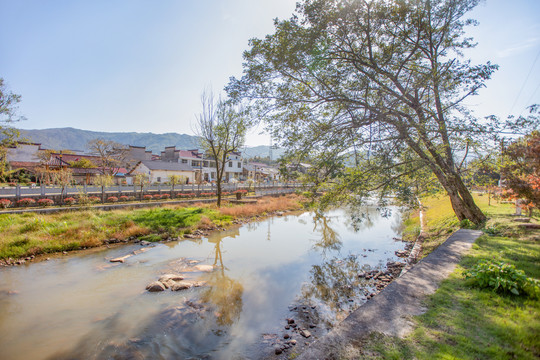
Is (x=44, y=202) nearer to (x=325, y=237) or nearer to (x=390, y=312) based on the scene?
(x=325, y=237)

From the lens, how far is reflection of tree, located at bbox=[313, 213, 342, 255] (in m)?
12.8

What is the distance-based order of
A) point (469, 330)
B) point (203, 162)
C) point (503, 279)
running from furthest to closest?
1. point (203, 162)
2. point (503, 279)
3. point (469, 330)

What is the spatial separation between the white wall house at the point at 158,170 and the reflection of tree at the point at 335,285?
40.0 m

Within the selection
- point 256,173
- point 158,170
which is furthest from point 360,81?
point 256,173

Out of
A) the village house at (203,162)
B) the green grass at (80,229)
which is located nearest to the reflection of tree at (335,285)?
the green grass at (80,229)

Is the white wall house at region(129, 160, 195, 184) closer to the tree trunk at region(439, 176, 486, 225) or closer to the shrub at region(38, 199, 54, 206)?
the shrub at region(38, 199, 54, 206)

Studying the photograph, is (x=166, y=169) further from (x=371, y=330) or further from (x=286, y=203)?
(x=371, y=330)

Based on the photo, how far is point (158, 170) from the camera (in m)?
44.8

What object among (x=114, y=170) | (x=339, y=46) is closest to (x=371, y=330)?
(x=339, y=46)

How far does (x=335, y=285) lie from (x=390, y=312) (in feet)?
13.7

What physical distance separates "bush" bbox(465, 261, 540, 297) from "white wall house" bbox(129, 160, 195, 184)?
147 ft

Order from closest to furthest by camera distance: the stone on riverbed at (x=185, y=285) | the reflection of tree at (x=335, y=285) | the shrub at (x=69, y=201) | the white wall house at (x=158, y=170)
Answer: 1. the reflection of tree at (x=335, y=285)
2. the stone on riverbed at (x=185, y=285)
3. the shrub at (x=69, y=201)
4. the white wall house at (x=158, y=170)

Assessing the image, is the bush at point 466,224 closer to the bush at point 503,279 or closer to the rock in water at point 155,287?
the bush at point 503,279

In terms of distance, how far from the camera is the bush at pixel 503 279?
14.3ft
